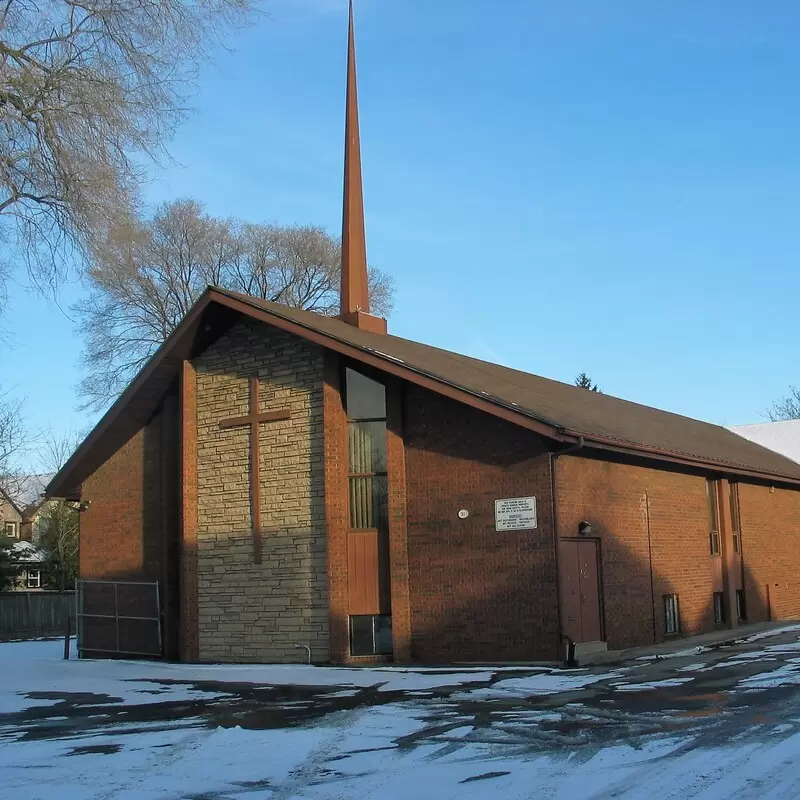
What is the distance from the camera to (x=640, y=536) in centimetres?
1941

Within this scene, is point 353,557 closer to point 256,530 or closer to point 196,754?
point 256,530

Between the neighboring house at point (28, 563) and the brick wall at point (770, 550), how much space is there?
36.0 meters

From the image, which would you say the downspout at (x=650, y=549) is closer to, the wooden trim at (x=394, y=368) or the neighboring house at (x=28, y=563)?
the wooden trim at (x=394, y=368)

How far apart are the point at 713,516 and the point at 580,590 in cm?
731

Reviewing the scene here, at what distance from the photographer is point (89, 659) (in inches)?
869

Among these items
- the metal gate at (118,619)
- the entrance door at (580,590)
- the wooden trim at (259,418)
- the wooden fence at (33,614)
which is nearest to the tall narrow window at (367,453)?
the wooden trim at (259,418)

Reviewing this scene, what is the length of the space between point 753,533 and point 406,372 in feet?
40.1

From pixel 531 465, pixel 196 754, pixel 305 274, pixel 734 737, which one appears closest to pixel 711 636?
pixel 531 465

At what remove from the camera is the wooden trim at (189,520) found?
778 inches

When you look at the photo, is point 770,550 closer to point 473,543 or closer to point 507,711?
point 473,543

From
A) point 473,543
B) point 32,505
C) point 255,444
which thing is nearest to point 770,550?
point 473,543

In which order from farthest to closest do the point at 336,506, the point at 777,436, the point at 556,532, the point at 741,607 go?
1. the point at 777,436
2. the point at 741,607
3. the point at 336,506
4. the point at 556,532

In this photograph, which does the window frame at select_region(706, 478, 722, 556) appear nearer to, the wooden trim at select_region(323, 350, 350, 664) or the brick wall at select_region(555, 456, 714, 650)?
the brick wall at select_region(555, 456, 714, 650)

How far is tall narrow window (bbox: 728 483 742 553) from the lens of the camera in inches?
947
